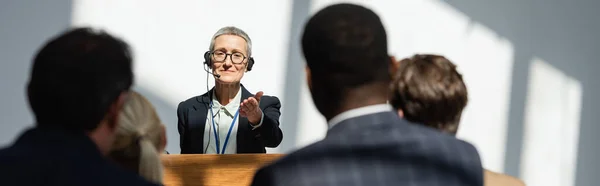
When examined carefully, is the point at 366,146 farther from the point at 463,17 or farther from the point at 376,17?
the point at 463,17

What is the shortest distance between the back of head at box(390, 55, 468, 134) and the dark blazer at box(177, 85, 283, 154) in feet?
3.94

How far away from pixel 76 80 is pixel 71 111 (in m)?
0.06

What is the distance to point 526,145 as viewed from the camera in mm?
5895

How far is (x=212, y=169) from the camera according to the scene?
258 centimetres

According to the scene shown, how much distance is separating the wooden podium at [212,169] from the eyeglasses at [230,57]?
0.86 m

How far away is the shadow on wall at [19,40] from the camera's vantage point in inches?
211

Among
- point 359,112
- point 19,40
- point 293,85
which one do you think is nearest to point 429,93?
point 359,112

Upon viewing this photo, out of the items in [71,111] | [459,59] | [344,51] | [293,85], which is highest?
[344,51]

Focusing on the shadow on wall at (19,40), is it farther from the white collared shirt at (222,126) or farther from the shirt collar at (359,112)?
the shirt collar at (359,112)

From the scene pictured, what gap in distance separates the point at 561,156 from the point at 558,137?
0.51 feet

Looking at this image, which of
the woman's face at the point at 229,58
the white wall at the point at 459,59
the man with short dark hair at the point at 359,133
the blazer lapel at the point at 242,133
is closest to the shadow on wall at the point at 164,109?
the white wall at the point at 459,59

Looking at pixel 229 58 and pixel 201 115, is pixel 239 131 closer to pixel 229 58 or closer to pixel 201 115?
pixel 201 115

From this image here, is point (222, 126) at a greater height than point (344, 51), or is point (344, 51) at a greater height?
point (344, 51)

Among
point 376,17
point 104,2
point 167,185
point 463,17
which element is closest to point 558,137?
point 463,17
